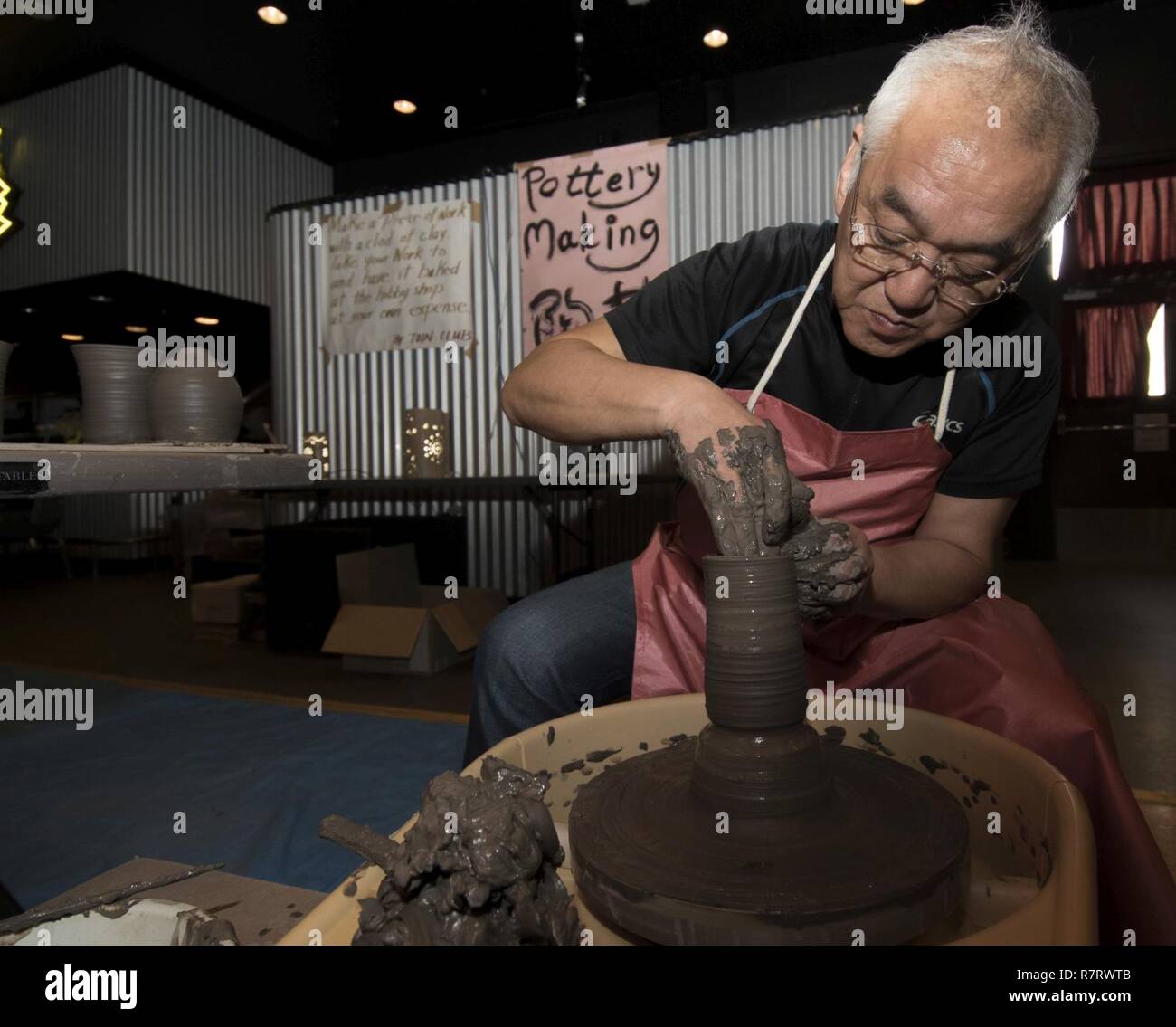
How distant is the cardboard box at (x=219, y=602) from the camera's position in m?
4.38

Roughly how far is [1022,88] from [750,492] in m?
0.71

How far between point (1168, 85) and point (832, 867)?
623 cm

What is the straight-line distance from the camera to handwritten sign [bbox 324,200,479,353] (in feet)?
15.1

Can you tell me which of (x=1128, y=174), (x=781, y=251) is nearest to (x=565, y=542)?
(x=781, y=251)

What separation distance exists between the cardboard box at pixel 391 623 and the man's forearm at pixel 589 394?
224 centimetres

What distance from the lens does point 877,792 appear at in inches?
37.1

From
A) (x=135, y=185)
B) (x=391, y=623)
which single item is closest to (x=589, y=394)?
(x=391, y=623)

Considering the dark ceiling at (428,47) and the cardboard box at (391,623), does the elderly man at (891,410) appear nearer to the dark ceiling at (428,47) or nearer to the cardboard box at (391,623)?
the cardboard box at (391,623)

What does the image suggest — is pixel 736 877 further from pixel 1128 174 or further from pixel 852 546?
pixel 1128 174

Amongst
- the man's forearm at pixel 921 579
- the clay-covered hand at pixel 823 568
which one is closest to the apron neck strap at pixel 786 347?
the man's forearm at pixel 921 579

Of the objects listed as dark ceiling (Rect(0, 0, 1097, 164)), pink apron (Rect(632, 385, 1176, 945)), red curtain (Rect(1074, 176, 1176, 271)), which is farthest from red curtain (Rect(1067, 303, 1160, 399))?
pink apron (Rect(632, 385, 1176, 945))

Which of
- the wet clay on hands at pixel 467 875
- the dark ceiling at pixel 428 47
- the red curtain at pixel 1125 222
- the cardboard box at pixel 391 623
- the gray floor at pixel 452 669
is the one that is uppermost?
the dark ceiling at pixel 428 47

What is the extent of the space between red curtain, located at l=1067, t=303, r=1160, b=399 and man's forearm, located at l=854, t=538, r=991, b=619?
544cm

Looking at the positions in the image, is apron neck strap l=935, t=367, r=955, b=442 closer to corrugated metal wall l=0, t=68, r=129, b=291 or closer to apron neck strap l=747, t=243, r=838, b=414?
apron neck strap l=747, t=243, r=838, b=414
